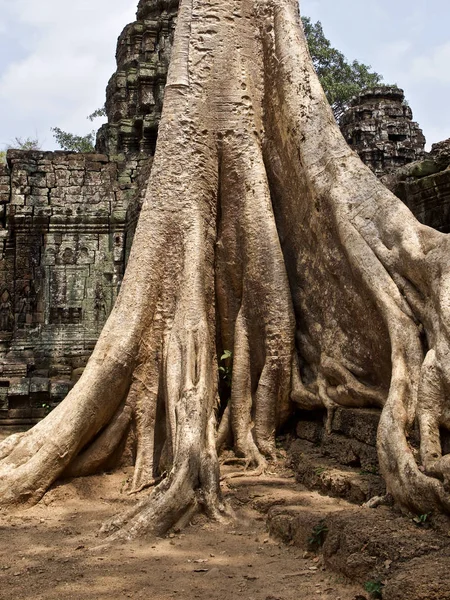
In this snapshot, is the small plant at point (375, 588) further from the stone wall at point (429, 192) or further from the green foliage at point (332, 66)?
the green foliage at point (332, 66)

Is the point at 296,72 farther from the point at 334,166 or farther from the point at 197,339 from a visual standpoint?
the point at 197,339

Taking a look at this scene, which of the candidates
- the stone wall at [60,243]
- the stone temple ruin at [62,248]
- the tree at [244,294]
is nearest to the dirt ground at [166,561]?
the tree at [244,294]

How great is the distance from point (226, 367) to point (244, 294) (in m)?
0.51

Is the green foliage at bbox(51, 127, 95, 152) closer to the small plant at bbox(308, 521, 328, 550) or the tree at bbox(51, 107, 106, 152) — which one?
the tree at bbox(51, 107, 106, 152)

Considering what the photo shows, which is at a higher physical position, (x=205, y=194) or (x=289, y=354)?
(x=205, y=194)

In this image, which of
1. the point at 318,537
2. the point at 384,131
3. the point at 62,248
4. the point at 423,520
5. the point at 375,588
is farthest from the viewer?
the point at 384,131

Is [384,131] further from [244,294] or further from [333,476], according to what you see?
[333,476]

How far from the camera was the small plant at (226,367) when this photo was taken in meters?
4.74

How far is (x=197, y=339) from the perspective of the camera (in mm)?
4320

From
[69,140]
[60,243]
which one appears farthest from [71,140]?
[60,243]

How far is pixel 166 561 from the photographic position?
2.90m

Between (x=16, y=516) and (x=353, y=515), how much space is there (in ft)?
6.41

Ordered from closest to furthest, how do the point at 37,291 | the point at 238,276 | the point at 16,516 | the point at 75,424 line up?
the point at 16,516
the point at 75,424
the point at 238,276
the point at 37,291

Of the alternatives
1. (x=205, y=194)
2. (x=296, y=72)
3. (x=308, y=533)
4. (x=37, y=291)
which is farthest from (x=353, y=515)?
(x=37, y=291)
